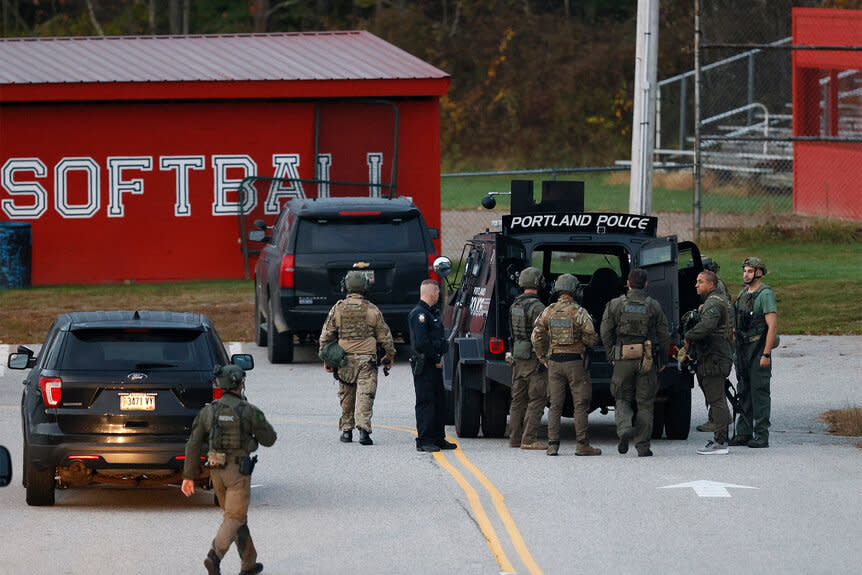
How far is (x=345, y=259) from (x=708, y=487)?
839cm

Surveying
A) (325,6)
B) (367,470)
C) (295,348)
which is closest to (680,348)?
(367,470)

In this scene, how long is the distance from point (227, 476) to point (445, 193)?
35.3 m

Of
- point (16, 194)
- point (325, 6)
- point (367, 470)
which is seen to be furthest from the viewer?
point (325, 6)

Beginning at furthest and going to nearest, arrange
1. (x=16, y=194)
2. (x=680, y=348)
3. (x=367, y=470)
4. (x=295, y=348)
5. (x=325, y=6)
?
(x=325, y=6) → (x=16, y=194) → (x=295, y=348) → (x=680, y=348) → (x=367, y=470)

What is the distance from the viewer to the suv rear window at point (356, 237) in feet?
66.7

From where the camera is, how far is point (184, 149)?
1133 inches

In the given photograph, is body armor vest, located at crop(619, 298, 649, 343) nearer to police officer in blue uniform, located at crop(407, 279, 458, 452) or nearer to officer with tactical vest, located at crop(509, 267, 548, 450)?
officer with tactical vest, located at crop(509, 267, 548, 450)

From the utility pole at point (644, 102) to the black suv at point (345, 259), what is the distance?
3832 millimetres

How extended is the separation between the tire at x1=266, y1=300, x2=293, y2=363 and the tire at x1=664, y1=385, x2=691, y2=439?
6.43m

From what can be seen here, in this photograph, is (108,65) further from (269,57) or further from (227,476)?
(227,476)

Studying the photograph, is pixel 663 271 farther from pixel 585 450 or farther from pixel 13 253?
pixel 13 253

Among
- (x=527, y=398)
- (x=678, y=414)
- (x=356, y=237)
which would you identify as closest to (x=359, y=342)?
(x=527, y=398)

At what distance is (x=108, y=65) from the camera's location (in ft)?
95.9

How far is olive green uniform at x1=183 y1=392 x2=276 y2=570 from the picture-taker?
9.52 meters
